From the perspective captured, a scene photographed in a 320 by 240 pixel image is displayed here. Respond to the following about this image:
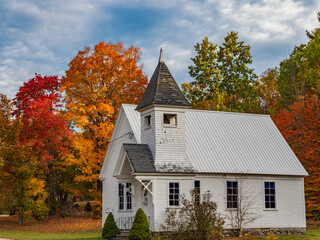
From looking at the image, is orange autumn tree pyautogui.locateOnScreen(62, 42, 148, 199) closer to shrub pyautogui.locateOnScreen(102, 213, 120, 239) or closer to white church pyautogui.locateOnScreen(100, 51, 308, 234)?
white church pyautogui.locateOnScreen(100, 51, 308, 234)

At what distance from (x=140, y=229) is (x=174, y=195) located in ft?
9.91

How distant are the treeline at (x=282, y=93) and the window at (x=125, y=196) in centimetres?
1399

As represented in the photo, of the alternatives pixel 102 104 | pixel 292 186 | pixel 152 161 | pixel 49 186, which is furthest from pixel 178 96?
pixel 49 186

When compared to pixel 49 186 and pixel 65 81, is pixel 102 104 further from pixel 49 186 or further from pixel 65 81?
pixel 49 186

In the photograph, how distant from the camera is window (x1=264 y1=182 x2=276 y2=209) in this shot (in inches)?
1051

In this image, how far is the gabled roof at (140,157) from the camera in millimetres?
23009

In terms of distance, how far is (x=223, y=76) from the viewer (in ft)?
153

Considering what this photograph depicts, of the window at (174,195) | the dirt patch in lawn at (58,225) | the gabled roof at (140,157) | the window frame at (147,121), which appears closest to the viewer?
the gabled roof at (140,157)

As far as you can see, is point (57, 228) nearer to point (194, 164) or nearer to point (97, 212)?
point (97, 212)

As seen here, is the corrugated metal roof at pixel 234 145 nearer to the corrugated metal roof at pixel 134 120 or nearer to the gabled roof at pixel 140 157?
the corrugated metal roof at pixel 134 120

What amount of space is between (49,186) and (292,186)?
81.6 feet

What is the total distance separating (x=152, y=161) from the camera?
2362 cm

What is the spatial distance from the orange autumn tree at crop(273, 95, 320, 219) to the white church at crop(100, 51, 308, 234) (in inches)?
232

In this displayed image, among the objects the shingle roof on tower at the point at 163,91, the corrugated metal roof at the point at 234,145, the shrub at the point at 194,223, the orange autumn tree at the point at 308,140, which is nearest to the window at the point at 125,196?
the corrugated metal roof at the point at 234,145
